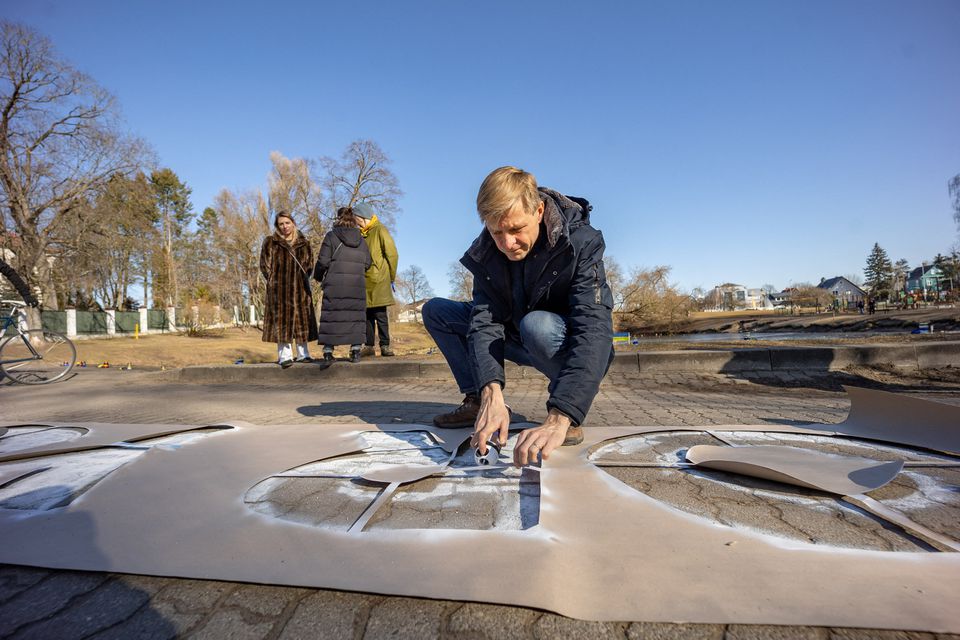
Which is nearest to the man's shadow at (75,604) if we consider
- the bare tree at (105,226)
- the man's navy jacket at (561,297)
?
the man's navy jacket at (561,297)

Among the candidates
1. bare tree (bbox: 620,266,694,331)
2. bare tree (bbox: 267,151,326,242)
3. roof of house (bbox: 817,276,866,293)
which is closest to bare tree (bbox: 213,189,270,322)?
bare tree (bbox: 267,151,326,242)

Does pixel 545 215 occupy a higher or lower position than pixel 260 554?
higher

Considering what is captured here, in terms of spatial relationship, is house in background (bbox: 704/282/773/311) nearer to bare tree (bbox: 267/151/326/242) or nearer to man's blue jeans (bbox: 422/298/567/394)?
bare tree (bbox: 267/151/326/242)

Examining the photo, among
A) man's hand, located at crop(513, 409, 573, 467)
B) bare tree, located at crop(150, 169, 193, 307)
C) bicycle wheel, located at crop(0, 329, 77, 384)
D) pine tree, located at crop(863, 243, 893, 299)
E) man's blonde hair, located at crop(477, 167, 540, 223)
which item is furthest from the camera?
pine tree, located at crop(863, 243, 893, 299)

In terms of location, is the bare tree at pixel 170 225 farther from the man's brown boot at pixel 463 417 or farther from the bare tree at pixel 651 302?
the man's brown boot at pixel 463 417

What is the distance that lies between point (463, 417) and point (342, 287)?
3228 millimetres

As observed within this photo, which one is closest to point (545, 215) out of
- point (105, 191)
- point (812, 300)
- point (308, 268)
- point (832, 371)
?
point (308, 268)

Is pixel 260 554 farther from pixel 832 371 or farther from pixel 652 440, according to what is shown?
pixel 832 371

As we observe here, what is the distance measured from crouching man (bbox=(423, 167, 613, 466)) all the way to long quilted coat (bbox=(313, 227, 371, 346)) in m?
3.17

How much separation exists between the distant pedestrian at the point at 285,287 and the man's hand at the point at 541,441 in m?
4.50

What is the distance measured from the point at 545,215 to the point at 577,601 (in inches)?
54.9

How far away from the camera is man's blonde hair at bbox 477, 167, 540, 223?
171 cm

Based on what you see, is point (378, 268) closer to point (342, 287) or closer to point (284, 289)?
point (342, 287)

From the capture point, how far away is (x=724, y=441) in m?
2.04
